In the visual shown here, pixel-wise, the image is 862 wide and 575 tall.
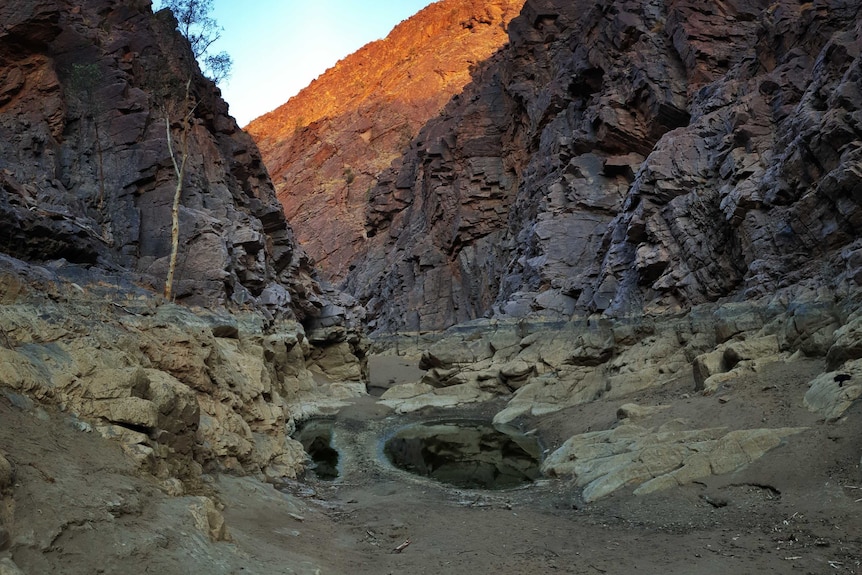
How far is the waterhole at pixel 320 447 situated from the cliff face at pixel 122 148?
24.1 feet

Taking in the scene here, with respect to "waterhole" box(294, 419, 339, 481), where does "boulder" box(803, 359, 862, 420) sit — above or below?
below

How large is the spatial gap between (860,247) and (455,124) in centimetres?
5870

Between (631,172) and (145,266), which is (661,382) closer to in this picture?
(145,266)

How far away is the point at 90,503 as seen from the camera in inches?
242

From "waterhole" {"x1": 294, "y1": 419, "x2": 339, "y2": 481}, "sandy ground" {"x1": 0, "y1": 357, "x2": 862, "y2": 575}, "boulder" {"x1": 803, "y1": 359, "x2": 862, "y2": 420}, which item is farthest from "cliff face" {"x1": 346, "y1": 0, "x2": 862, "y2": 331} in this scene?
"waterhole" {"x1": 294, "y1": 419, "x2": 339, "y2": 481}

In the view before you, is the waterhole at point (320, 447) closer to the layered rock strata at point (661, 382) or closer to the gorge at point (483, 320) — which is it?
the gorge at point (483, 320)

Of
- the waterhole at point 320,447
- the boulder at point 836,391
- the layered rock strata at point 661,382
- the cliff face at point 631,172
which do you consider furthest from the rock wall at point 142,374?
the cliff face at point 631,172

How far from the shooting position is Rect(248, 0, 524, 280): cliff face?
106 m

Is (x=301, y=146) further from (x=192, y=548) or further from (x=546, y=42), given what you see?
(x=192, y=548)

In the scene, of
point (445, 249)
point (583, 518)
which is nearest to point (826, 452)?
point (583, 518)

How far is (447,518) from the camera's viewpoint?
1266cm

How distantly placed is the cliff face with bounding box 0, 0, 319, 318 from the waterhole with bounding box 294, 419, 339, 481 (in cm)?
736

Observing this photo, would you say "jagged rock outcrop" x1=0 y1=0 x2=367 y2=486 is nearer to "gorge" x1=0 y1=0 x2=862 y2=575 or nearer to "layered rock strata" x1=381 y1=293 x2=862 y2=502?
"gorge" x1=0 y1=0 x2=862 y2=575

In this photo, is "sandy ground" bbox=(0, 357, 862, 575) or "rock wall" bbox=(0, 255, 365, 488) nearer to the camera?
"sandy ground" bbox=(0, 357, 862, 575)
